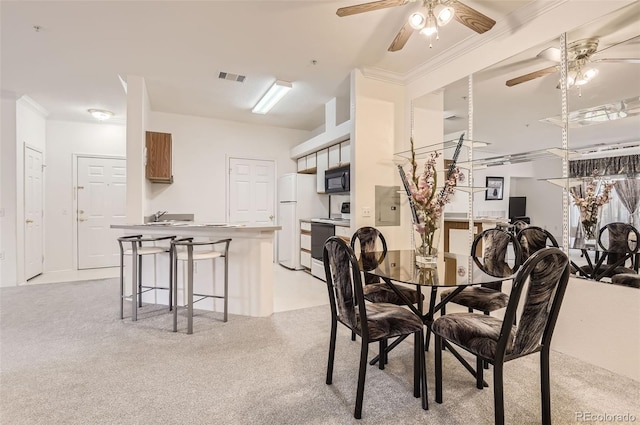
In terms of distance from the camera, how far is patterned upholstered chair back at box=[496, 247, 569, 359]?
1.26m

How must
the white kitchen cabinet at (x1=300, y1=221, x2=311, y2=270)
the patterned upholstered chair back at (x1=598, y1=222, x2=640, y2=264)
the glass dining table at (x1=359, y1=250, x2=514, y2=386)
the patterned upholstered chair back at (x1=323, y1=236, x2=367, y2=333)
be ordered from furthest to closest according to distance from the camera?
the white kitchen cabinet at (x1=300, y1=221, x2=311, y2=270), the patterned upholstered chair back at (x1=598, y1=222, x2=640, y2=264), the glass dining table at (x1=359, y1=250, x2=514, y2=386), the patterned upholstered chair back at (x1=323, y1=236, x2=367, y2=333)

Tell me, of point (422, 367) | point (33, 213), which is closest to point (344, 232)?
point (422, 367)

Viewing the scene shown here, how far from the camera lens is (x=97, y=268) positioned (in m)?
5.54

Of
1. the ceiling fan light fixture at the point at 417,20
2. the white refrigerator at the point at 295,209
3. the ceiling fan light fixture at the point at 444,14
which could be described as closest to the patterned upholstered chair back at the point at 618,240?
the ceiling fan light fixture at the point at 444,14

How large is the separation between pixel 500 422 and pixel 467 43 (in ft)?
10.3

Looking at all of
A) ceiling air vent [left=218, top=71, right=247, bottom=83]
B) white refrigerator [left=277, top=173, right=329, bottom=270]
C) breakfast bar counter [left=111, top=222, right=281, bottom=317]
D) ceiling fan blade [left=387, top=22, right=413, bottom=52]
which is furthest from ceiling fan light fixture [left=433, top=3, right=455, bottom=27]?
white refrigerator [left=277, top=173, right=329, bottom=270]

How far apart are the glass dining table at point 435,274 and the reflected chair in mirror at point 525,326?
24 centimetres

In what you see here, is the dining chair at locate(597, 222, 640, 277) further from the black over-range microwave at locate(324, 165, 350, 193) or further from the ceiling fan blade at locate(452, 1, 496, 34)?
the black over-range microwave at locate(324, 165, 350, 193)

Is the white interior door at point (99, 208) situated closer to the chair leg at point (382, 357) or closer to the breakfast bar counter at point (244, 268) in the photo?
the breakfast bar counter at point (244, 268)

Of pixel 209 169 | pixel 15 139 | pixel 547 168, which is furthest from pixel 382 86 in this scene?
pixel 15 139

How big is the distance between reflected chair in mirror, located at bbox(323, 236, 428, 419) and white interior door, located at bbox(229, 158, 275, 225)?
4.21 metres

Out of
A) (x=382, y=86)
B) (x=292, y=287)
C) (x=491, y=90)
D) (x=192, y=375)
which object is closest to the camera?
(x=192, y=375)

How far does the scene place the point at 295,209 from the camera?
5453mm

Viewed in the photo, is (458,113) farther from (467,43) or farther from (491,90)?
(467,43)
